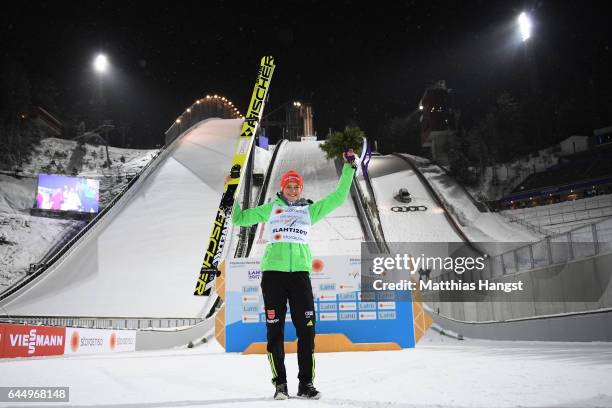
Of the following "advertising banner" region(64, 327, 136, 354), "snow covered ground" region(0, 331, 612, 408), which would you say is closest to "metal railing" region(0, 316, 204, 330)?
"advertising banner" region(64, 327, 136, 354)

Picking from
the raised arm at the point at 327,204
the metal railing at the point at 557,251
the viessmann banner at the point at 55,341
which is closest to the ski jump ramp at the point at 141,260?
the viessmann banner at the point at 55,341

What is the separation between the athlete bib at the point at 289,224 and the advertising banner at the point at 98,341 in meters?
8.16

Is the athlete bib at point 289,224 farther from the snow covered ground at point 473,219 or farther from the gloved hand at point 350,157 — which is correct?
the snow covered ground at point 473,219

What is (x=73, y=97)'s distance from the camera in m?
47.7

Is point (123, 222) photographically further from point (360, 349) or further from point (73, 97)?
point (73, 97)

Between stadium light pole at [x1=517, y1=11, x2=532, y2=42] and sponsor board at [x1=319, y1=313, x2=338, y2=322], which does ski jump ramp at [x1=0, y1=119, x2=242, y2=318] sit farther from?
stadium light pole at [x1=517, y1=11, x2=532, y2=42]

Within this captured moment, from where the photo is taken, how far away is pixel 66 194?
24891mm

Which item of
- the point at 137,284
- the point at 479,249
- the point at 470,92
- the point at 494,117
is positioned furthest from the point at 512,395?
the point at 470,92

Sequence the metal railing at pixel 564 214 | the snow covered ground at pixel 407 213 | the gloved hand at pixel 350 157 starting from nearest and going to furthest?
the gloved hand at pixel 350 157, the snow covered ground at pixel 407 213, the metal railing at pixel 564 214

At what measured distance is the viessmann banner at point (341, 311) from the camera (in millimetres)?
8484

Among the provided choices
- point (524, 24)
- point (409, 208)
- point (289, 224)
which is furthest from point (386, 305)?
point (524, 24)

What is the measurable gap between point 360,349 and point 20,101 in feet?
114

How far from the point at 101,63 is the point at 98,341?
1094 inches

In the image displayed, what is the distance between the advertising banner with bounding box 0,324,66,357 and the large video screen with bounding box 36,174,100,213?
54.6 feet
